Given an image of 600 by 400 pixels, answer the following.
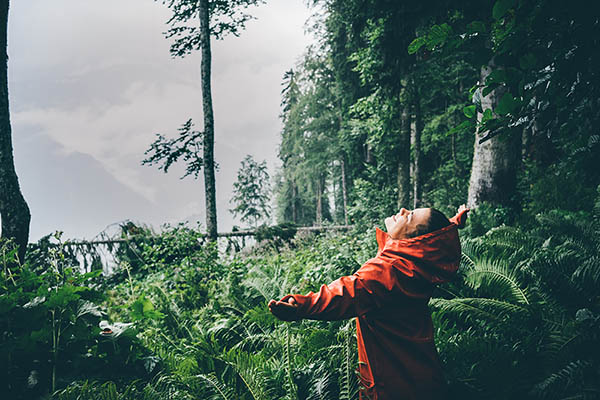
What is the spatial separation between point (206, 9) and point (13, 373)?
1171cm

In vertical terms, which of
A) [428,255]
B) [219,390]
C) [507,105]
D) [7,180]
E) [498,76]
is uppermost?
[498,76]

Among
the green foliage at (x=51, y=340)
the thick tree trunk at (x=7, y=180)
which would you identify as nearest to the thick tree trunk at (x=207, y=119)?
the thick tree trunk at (x=7, y=180)

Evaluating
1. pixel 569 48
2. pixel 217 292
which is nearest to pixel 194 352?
pixel 217 292

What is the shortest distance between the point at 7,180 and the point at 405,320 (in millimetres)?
→ 5415

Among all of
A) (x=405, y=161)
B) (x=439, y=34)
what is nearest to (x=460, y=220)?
(x=439, y=34)

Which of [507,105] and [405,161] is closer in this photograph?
[507,105]

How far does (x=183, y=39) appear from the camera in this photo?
11.4 meters

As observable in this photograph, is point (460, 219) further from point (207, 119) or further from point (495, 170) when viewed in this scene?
point (207, 119)

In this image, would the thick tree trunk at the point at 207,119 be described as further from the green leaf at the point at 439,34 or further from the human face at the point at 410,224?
the green leaf at the point at 439,34

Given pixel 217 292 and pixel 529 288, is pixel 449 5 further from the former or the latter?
pixel 217 292

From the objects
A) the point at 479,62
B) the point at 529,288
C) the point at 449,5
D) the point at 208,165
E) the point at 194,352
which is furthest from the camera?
the point at 208,165

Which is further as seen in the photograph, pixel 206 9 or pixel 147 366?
pixel 206 9

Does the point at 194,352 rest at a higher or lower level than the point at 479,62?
lower

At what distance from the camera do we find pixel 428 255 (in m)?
1.83
